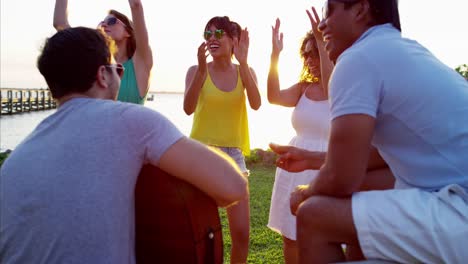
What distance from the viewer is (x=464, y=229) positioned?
1.88 metres

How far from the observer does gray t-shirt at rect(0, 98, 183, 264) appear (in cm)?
187

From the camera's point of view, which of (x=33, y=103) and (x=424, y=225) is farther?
(x=33, y=103)

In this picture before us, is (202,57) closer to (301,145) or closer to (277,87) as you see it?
(277,87)

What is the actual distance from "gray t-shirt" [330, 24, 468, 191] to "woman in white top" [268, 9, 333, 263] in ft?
5.87

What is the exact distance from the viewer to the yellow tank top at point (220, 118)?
177 inches

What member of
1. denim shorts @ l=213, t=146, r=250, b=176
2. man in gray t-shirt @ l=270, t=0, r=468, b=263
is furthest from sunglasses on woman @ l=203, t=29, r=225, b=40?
man in gray t-shirt @ l=270, t=0, r=468, b=263

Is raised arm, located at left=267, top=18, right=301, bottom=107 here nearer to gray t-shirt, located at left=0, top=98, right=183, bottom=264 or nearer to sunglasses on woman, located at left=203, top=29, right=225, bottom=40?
sunglasses on woman, located at left=203, top=29, right=225, bottom=40

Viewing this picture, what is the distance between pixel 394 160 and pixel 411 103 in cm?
28

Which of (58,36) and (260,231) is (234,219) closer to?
(260,231)

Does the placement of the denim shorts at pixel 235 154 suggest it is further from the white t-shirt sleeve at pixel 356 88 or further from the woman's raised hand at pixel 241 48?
the white t-shirt sleeve at pixel 356 88

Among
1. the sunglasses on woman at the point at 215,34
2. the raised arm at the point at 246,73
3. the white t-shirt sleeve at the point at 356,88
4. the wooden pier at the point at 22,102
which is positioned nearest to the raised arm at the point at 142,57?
the sunglasses on woman at the point at 215,34

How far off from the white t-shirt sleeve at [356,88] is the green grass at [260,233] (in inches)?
126

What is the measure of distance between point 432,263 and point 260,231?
4.13 meters

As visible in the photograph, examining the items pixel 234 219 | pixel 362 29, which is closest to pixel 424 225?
pixel 362 29
